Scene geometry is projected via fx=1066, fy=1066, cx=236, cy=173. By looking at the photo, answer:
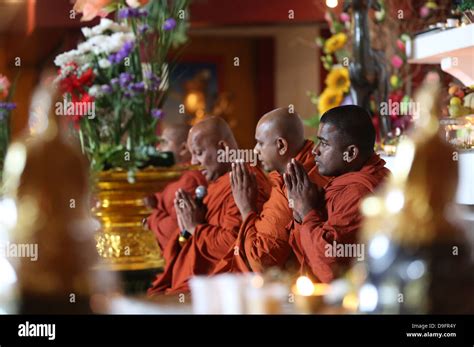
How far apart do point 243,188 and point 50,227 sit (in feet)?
2.21

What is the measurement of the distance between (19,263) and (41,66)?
0.85 metres

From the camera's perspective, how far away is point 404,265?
3.02 metres

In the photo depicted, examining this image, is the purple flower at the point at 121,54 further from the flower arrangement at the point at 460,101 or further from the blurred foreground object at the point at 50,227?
the flower arrangement at the point at 460,101

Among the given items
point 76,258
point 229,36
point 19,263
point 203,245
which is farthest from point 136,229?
point 229,36

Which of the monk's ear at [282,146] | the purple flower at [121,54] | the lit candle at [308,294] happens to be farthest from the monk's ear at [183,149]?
the lit candle at [308,294]

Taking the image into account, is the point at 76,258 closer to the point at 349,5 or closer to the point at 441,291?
the point at 441,291

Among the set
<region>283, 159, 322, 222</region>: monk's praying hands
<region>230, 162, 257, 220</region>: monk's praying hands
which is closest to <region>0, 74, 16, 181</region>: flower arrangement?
<region>230, 162, 257, 220</region>: monk's praying hands

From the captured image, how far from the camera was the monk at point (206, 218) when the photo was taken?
3400 millimetres

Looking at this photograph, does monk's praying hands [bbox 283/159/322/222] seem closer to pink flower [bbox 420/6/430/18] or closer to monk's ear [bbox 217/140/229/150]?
monk's ear [bbox 217/140/229/150]

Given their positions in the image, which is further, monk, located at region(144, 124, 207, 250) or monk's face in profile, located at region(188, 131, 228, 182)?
monk, located at region(144, 124, 207, 250)

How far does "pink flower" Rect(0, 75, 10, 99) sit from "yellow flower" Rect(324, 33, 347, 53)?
137 centimetres

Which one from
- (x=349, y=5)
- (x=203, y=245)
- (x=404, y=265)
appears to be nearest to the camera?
(x=404, y=265)

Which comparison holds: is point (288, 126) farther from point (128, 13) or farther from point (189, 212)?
point (128, 13)

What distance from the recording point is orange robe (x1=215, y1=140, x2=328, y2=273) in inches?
125
